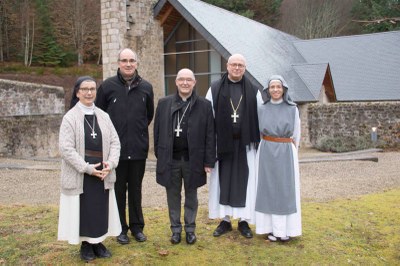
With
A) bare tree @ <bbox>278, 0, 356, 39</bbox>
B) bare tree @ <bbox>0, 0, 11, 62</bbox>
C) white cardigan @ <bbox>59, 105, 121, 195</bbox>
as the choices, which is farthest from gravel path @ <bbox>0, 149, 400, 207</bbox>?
bare tree @ <bbox>278, 0, 356, 39</bbox>

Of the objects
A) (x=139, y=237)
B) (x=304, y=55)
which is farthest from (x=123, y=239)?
(x=304, y=55)

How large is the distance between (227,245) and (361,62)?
16.8 metres

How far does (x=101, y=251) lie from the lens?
3994 millimetres

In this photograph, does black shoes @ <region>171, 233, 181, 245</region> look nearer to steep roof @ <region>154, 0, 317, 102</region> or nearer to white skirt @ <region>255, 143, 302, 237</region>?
white skirt @ <region>255, 143, 302, 237</region>

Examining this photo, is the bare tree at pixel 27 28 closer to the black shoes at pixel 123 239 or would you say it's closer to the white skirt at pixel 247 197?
the black shoes at pixel 123 239

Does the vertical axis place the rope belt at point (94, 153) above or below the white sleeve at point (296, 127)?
below

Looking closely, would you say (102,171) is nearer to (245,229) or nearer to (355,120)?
(245,229)

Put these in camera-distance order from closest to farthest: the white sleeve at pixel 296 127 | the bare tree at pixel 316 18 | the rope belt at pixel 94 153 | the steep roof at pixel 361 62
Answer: the rope belt at pixel 94 153 < the white sleeve at pixel 296 127 < the steep roof at pixel 361 62 < the bare tree at pixel 316 18

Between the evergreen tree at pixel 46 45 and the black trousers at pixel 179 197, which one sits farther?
the evergreen tree at pixel 46 45

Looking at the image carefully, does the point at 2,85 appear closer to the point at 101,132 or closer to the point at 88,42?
the point at 101,132

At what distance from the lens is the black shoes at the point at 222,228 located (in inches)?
184

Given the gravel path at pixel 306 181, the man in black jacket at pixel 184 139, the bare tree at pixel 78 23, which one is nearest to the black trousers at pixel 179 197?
the man in black jacket at pixel 184 139

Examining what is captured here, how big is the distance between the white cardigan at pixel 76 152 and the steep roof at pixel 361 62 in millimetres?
14813

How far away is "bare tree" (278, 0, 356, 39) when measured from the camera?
32.2 metres
